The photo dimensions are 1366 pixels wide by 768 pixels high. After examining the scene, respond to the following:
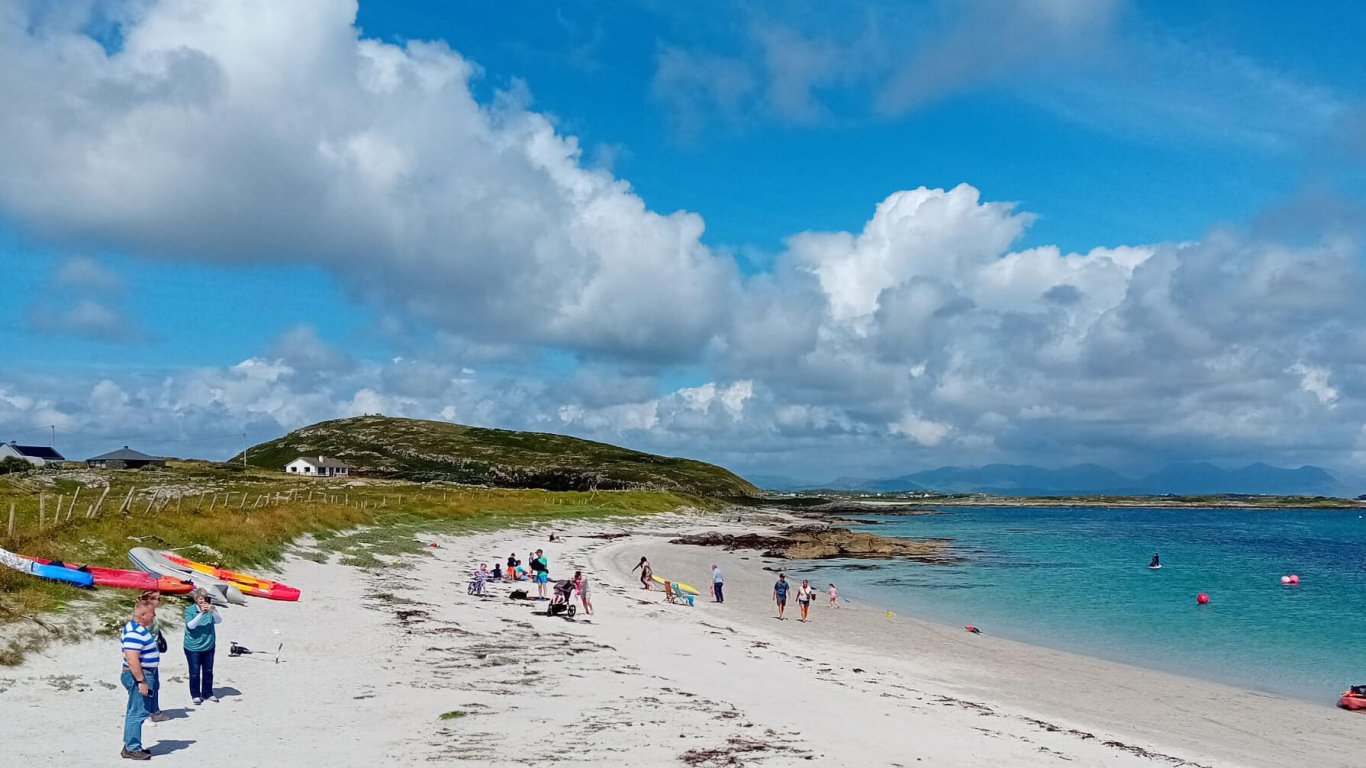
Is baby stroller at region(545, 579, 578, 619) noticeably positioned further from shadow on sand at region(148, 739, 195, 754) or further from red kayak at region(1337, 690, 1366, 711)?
red kayak at region(1337, 690, 1366, 711)

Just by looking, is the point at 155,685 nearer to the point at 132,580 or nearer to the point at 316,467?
the point at 132,580

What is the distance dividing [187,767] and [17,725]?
3.31 metres

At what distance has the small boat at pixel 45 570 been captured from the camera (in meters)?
19.3

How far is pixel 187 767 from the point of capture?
12.4m

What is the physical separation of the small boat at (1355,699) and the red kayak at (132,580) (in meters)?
32.0

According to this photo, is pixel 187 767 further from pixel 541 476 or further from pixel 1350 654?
pixel 541 476

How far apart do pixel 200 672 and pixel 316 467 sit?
507 feet

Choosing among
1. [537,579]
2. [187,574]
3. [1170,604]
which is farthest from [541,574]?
[1170,604]

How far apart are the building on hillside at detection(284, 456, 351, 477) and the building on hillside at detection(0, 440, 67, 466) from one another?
3485cm

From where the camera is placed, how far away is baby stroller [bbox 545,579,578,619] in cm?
2938

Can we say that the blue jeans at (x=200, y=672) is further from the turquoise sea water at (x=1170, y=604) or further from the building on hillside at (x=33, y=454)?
the building on hillside at (x=33, y=454)

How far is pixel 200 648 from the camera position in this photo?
15.3 metres

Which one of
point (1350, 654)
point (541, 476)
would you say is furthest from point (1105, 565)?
point (541, 476)

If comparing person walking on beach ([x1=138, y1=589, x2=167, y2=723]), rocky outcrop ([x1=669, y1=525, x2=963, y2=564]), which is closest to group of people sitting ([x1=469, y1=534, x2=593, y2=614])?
person walking on beach ([x1=138, y1=589, x2=167, y2=723])
